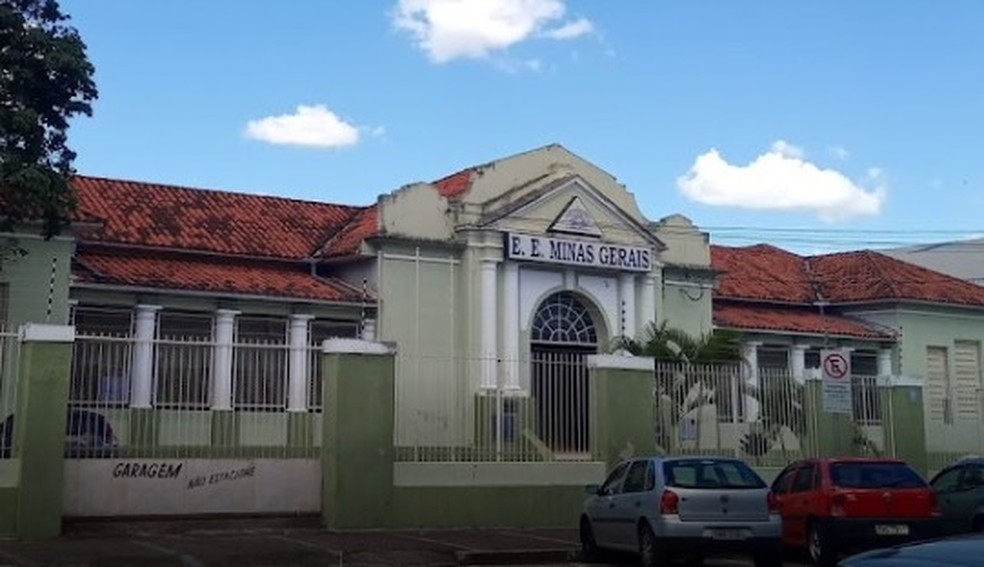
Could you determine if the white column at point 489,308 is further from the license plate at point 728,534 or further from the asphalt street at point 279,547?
the license plate at point 728,534

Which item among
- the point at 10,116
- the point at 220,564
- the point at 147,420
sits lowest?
the point at 220,564

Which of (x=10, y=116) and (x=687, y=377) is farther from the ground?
(x=10, y=116)

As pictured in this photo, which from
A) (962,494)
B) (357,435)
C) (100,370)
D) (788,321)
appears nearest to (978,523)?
(962,494)

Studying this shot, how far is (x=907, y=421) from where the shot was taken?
81.2 feet

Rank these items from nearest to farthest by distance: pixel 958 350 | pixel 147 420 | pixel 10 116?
pixel 147 420
pixel 10 116
pixel 958 350

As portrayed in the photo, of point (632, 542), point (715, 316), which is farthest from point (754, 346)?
point (632, 542)

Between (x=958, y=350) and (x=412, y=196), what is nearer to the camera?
(x=412, y=196)

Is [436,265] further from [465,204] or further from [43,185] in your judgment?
[43,185]

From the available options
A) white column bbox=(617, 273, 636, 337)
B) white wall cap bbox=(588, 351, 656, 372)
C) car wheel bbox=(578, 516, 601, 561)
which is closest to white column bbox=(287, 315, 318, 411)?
car wheel bbox=(578, 516, 601, 561)

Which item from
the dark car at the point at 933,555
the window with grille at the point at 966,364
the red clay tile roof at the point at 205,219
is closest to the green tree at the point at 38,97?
the red clay tile roof at the point at 205,219

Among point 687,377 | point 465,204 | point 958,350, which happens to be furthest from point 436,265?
point 958,350

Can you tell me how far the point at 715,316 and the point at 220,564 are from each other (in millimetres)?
20766

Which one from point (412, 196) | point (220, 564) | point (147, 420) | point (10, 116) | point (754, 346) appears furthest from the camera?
point (754, 346)

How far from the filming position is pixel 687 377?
22172 mm
